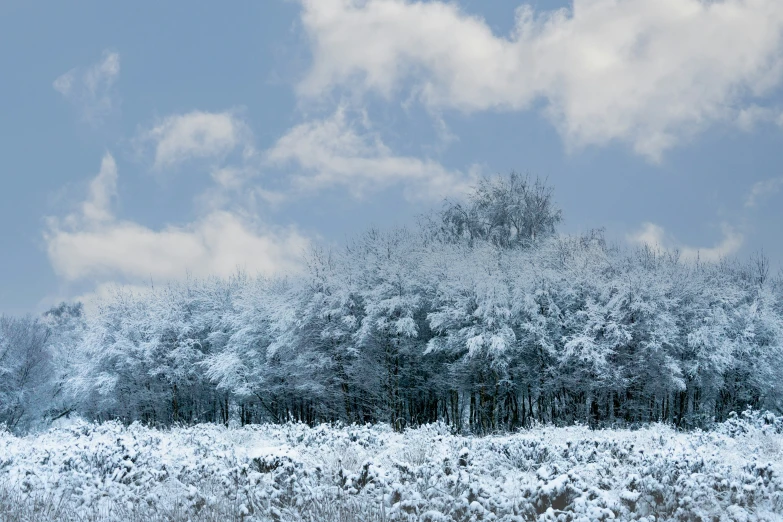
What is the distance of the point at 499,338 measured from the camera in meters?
29.9

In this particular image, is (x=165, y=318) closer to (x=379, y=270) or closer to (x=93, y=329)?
(x=93, y=329)

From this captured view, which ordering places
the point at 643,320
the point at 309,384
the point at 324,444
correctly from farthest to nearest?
the point at 309,384 < the point at 643,320 < the point at 324,444

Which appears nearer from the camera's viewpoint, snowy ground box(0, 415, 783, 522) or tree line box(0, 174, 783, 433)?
snowy ground box(0, 415, 783, 522)

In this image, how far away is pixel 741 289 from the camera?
36.6 metres

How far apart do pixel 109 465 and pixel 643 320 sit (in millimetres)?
26115

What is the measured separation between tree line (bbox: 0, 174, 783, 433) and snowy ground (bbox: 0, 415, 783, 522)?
15349 mm

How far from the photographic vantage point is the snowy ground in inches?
401

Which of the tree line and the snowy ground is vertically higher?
the tree line

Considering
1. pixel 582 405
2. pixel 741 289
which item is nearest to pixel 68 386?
pixel 582 405

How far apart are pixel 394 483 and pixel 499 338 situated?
20.4 meters

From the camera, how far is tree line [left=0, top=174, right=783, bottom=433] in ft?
103

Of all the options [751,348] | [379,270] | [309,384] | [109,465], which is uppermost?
[379,270]

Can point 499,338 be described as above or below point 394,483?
above

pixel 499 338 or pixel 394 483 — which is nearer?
pixel 394 483
